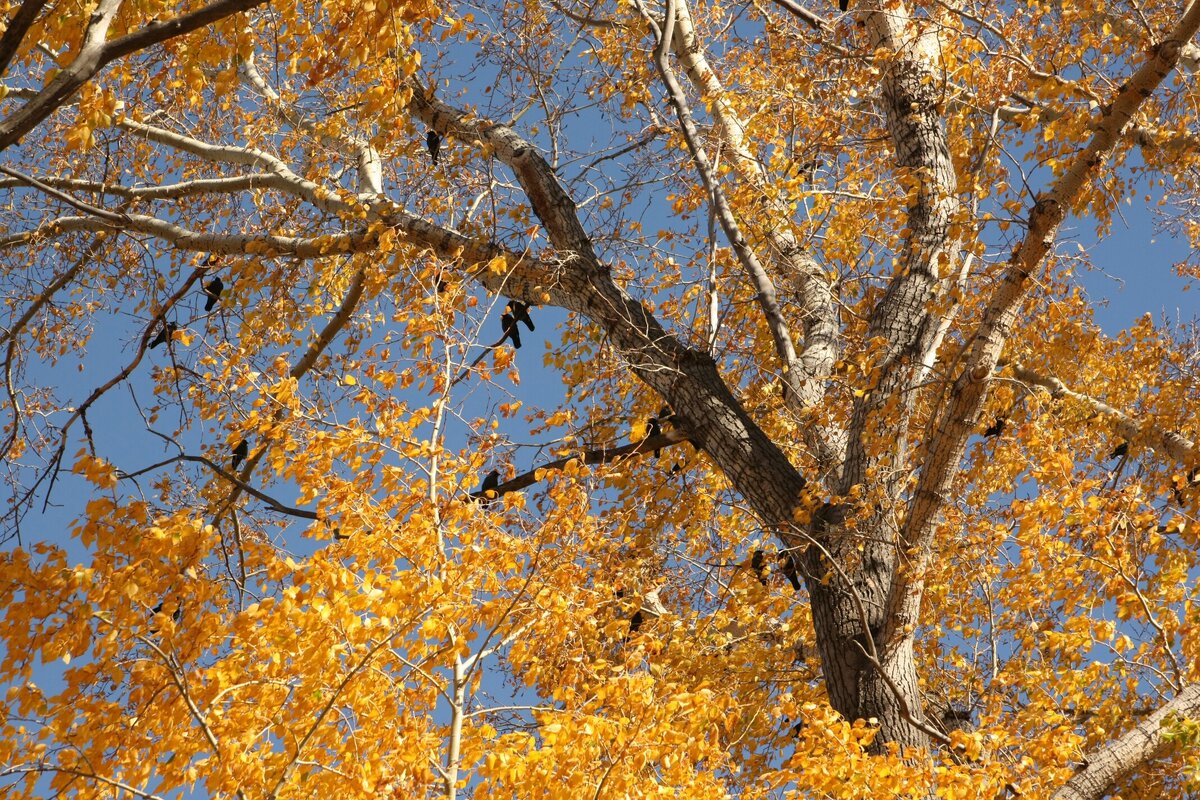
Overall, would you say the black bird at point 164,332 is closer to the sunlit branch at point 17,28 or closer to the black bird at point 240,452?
the black bird at point 240,452

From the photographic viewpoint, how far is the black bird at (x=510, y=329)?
727 cm

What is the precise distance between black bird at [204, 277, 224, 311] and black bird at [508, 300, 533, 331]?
219cm

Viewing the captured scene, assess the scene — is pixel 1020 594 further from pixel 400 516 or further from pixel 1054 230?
pixel 400 516

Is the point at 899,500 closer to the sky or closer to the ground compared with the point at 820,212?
closer to the ground

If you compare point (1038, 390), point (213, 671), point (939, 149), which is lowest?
point (213, 671)

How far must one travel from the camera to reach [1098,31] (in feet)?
32.3

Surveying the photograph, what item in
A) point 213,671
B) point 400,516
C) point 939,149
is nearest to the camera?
point 213,671

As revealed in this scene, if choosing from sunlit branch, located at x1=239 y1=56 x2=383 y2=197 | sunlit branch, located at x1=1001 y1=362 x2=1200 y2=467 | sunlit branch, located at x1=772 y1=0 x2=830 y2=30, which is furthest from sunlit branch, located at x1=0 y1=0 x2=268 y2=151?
sunlit branch, located at x1=1001 y1=362 x2=1200 y2=467

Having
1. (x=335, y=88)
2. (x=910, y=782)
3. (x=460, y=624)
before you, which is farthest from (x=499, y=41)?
(x=910, y=782)

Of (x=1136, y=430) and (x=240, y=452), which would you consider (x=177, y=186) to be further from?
(x=1136, y=430)

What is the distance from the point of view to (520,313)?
7484 mm

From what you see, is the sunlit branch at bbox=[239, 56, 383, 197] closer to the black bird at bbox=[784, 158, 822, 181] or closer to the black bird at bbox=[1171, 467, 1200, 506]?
the black bird at bbox=[784, 158, 822, 181]

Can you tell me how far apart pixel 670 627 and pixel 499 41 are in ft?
16.3

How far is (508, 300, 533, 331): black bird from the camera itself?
748 cm
